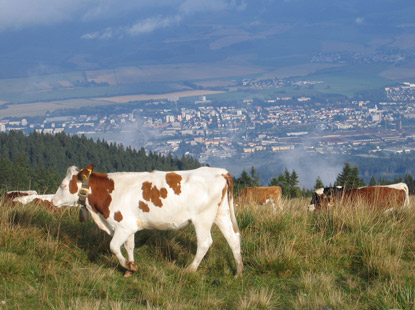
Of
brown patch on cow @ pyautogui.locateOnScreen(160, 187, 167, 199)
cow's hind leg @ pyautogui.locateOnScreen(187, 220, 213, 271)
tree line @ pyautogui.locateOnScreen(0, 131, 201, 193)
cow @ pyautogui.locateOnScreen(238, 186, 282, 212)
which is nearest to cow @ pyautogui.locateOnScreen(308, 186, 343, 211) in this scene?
cow @ pyautogui.locateOnScreen(238, 186, 282, 212)

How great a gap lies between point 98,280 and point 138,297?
0.55 m

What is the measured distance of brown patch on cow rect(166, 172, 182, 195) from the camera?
6.50 metres

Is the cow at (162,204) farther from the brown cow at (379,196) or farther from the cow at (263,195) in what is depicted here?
the cow at (263,195)

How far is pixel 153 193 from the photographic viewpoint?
259 inches

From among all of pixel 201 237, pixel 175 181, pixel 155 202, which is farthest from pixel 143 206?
pixel 201 237

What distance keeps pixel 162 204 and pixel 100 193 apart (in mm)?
942

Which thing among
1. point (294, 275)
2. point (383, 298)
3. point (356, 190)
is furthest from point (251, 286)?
point (356, 190)

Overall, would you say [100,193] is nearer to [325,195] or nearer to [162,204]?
[162,204]

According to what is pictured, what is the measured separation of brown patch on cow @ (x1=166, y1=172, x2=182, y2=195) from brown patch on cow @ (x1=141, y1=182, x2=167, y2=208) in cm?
12

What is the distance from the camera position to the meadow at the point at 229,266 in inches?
222

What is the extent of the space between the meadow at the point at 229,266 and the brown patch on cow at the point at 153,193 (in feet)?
2.75

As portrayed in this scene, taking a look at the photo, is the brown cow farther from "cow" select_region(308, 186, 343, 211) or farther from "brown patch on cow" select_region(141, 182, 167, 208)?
"brown patch on cow" select_region(141, 182, 167, 208)

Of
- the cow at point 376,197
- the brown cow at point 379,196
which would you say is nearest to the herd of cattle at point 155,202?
the cow at point 376,197

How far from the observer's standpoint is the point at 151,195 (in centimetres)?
659
